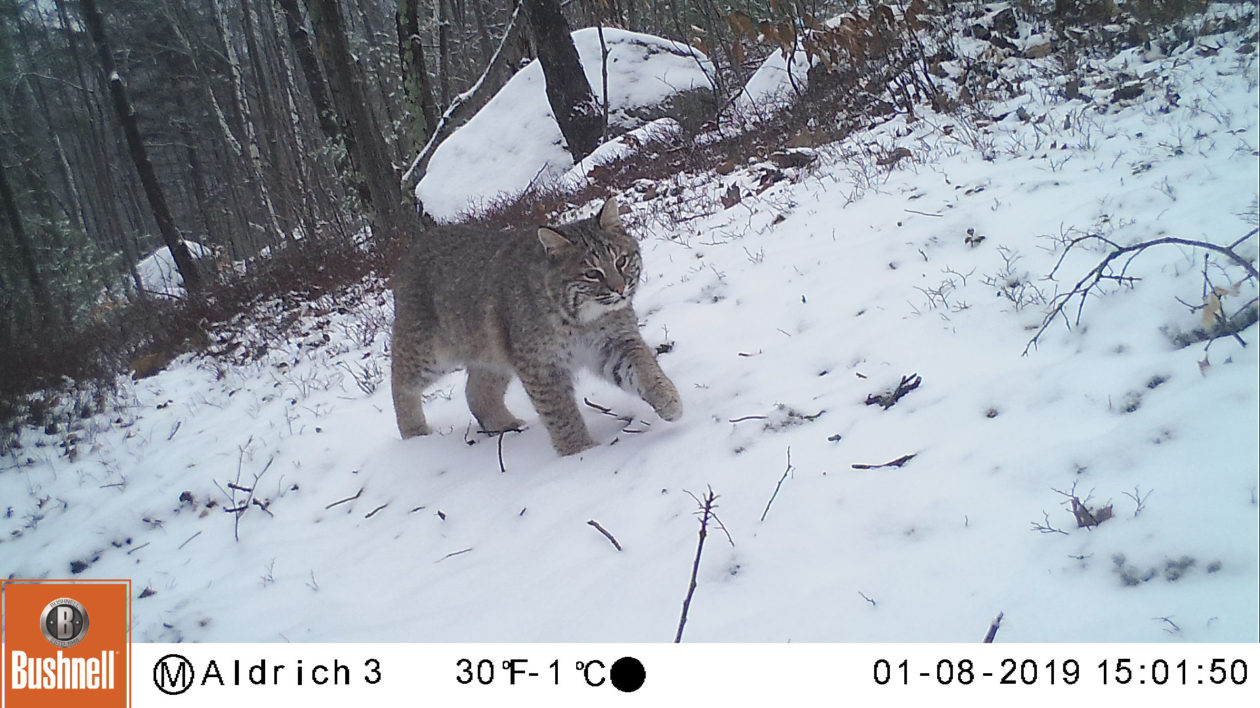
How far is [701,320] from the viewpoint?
529 centimetres

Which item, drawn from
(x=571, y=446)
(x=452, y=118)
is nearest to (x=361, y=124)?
(x=452, y=118)

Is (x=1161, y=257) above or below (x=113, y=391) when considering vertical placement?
above

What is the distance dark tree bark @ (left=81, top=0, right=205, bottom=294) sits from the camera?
14125 millimetres

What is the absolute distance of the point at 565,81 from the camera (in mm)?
11836

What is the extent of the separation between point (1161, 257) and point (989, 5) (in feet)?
26.0

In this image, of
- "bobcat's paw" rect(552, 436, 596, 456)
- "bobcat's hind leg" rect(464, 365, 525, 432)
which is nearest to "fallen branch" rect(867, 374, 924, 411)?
"bobcat's paw" rect(552, 436, 596, 456)

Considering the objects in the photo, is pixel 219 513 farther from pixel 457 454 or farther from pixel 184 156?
pixel 184 156

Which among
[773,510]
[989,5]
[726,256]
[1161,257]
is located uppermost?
[989,5]

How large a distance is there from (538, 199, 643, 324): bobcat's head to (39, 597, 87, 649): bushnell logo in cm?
254

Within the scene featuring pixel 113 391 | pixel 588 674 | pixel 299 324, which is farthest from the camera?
pixel 299 324

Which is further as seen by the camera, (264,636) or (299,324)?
(299,324)

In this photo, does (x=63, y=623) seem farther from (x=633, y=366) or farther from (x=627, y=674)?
(x=633, y=366)

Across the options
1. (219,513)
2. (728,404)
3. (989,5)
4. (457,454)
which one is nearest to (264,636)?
(457,454)

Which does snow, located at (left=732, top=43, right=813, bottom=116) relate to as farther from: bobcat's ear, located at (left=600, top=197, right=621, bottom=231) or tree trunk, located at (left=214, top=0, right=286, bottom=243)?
tree trunk, located at (left=214, top=0, right=286, bottom=243)
